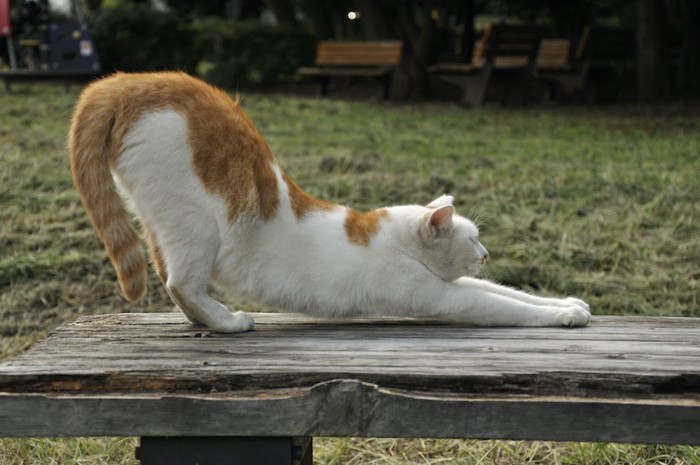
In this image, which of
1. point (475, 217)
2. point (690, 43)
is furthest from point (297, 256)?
point (690, 43)

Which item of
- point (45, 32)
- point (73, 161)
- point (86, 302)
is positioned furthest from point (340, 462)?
point (45, 32)

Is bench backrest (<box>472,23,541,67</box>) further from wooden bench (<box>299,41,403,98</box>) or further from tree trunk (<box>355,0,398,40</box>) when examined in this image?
tree trunk (<box>355,0,398,40</box>)

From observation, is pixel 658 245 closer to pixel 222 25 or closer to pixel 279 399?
pixel 279 399

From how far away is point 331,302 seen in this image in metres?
2.74

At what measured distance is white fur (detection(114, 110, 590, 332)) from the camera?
2.55 metres

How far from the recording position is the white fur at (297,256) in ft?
8.38

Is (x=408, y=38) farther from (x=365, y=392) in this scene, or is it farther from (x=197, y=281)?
(x=365, y=392)

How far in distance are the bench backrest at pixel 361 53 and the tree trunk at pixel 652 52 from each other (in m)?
3.96

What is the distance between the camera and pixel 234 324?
9.03 ft

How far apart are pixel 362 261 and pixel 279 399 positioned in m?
0.72

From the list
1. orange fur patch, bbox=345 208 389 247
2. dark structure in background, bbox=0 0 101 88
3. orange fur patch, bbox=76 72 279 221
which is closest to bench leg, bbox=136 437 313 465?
orange fur patch, bbox=76 72 279 221

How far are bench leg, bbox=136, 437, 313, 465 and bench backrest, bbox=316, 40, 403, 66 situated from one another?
46.9ft

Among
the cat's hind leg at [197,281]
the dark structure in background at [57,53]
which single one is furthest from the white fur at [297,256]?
the dark structure in background at [57,53]

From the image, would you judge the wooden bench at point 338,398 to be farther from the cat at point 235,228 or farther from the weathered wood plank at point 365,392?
the cat at point 235,228
